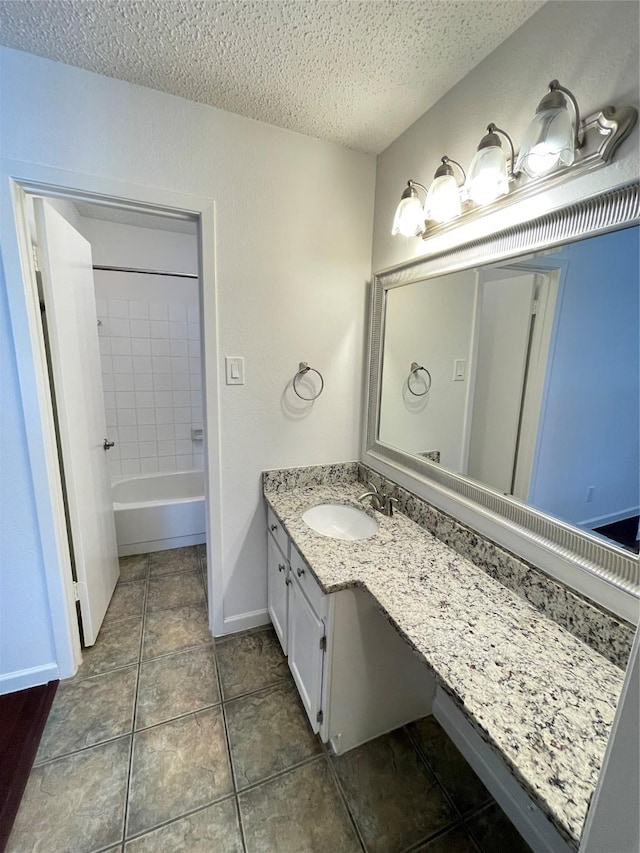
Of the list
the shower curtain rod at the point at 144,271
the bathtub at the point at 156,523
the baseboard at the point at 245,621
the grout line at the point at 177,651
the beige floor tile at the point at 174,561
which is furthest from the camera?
the shower curtain rod at the point at 144,271

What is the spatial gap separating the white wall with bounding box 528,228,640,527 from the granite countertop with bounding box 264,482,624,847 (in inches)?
12.8

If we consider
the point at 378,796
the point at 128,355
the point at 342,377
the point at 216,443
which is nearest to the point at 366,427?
the point at 342,377

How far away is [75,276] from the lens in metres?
1.71

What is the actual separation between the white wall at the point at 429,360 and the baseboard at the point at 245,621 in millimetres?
1140

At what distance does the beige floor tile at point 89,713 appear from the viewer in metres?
1.34

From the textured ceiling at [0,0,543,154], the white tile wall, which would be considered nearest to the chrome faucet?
the textured ceiling at [0,0,543,154]

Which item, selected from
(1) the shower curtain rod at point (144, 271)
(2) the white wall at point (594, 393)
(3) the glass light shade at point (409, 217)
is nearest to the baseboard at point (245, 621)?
(2) the white wall at point (594, 393)

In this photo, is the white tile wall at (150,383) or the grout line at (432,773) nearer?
the grout line at (432,773)

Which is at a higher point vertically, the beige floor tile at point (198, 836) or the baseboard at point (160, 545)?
the baseboard at point (160, 545)

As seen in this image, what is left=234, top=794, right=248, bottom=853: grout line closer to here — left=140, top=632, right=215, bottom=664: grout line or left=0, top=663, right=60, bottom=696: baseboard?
left=140, top=632, right=215, bottom=664: grout line

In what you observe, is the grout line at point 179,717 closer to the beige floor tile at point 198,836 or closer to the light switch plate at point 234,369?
the beige floor tile at point 198,836

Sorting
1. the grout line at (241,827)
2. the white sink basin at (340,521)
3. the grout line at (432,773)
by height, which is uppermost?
the white sink basin at (340,521)

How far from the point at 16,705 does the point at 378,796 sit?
1.47m

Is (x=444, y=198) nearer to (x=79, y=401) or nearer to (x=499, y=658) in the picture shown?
(x=499, y=658)
